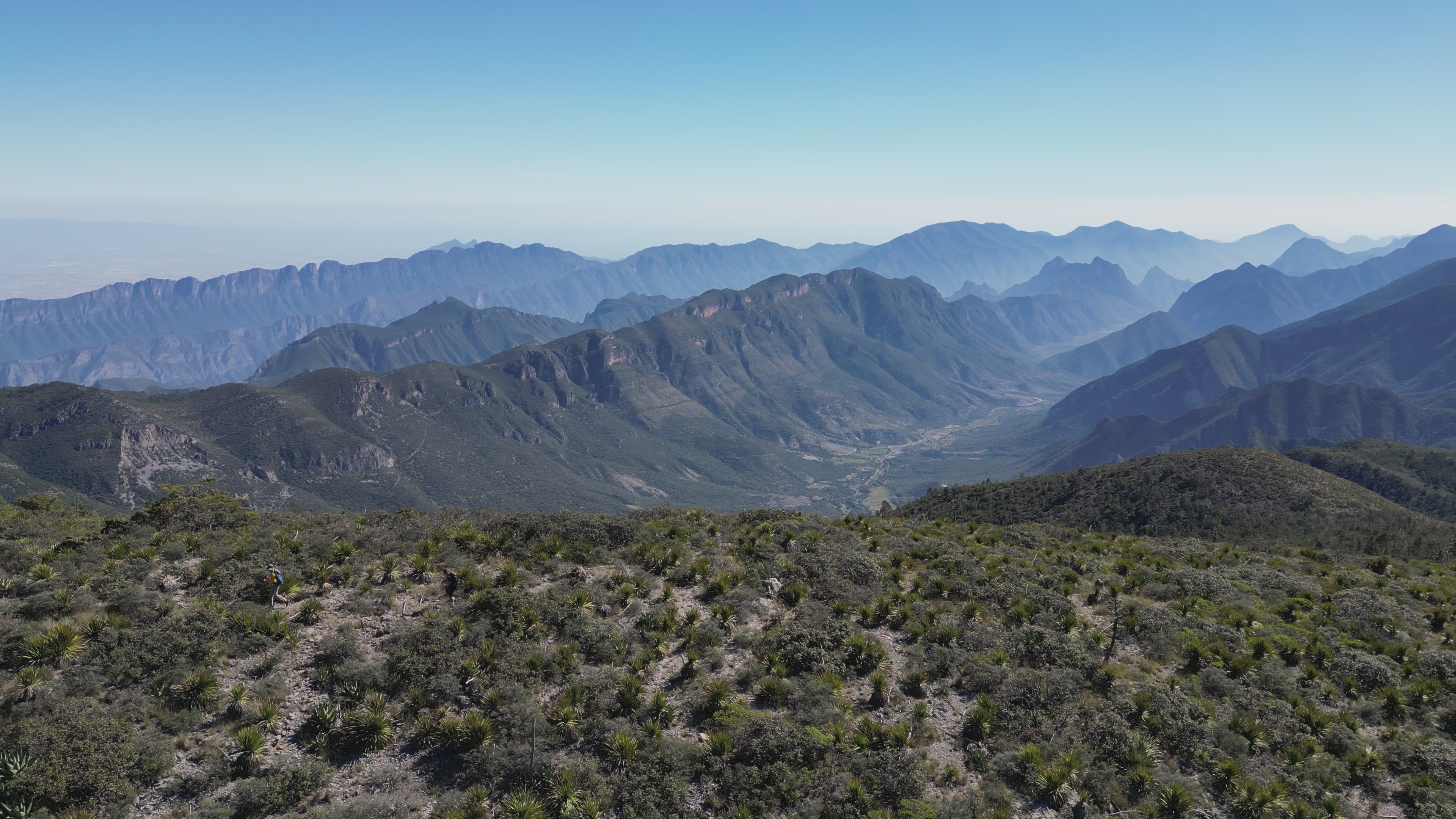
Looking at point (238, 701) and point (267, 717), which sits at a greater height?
point (238, 701)

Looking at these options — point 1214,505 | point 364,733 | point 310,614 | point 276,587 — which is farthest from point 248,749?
point 1214,505

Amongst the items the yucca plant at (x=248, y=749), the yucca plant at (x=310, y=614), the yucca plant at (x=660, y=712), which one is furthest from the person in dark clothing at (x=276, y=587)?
the yucca plant at (x=660, y=712)

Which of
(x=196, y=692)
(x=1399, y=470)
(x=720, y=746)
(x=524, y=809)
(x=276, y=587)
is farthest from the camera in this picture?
(x=1399, y=470)

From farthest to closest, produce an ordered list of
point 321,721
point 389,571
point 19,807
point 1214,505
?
point 1214,505 < point 389,571 < point 321,721 < point 19,807

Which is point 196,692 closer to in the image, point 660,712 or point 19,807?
point 19,807

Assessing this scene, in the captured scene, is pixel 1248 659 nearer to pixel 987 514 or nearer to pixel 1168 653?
pixel 1168 653
